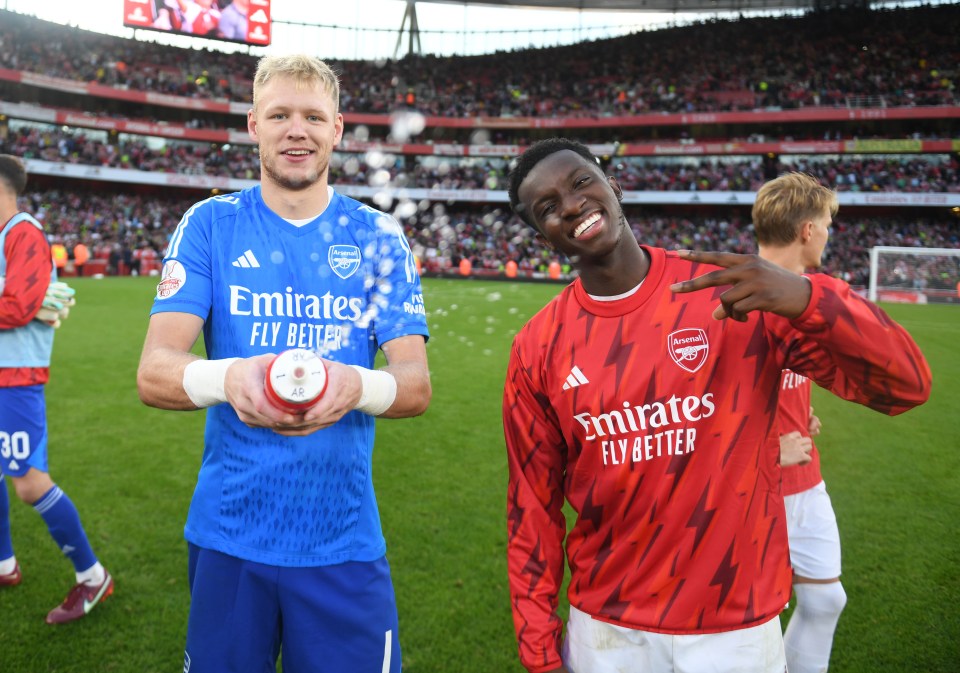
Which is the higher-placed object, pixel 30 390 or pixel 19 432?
pixel 30 390

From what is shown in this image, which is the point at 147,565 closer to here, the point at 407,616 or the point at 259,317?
the point at 407,616

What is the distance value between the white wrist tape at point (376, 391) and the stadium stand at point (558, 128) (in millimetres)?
34658

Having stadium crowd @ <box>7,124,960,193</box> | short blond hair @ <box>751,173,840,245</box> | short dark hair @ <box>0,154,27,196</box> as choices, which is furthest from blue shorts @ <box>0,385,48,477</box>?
stadium crowd @ <box>7,124,960,193</box>

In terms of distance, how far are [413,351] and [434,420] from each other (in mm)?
6403

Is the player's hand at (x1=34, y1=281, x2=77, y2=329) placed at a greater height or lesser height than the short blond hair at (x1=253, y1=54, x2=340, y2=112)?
lesser

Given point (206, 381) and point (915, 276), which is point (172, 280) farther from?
point (915, 276)

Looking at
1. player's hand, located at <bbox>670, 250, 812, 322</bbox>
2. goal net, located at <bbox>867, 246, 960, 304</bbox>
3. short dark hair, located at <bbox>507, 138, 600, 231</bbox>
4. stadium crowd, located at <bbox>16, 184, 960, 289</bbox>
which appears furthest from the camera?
stadium crowd, located at <bbox>16, 184, 960, 289</bbox>

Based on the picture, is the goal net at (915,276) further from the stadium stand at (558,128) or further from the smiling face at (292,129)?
the smiling face at (292,129)

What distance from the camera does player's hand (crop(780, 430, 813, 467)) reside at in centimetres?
259

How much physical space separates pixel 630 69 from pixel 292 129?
51569 millimetres

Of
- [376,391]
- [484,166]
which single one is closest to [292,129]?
[376,391]

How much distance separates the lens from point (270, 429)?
77.5 inches

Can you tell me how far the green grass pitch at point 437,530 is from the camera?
3611 mm

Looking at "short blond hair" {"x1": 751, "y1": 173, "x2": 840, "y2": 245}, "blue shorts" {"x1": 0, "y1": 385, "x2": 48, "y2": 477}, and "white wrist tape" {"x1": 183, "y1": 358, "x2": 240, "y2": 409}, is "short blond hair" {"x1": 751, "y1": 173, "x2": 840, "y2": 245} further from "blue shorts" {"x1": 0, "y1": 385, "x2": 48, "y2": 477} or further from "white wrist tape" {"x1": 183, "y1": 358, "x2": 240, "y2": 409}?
"blue shorts" {"x1": 0, "y1": 385, "x2": 48, "y2": 477}
